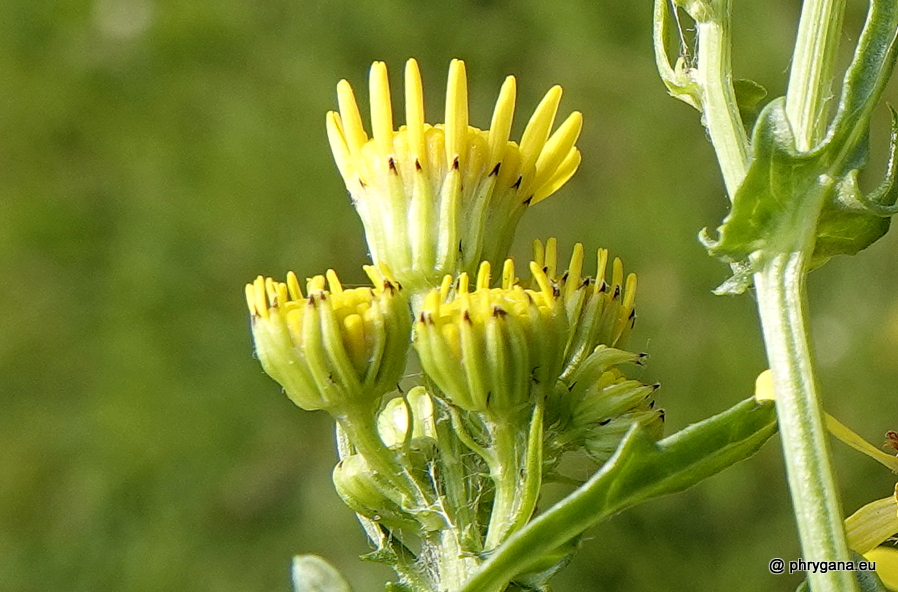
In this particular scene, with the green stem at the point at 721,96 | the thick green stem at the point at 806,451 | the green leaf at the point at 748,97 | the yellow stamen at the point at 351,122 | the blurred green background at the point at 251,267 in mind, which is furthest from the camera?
the blurred green background at the point at 251,267

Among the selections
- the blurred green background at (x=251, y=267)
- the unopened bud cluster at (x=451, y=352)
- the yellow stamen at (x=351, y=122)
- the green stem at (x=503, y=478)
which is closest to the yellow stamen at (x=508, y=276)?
the unopened bud cluster at (x=451, y=352)

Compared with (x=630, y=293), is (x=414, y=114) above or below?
above

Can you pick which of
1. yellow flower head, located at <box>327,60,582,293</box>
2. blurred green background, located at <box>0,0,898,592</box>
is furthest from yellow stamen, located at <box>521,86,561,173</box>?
blurred green background, located at <box>0,0,898,592</box>

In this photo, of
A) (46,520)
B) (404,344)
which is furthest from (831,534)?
(46,520)

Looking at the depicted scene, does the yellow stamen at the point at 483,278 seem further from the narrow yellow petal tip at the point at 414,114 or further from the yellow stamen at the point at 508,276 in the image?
the narrow yellow petal tip at the point at 414,114

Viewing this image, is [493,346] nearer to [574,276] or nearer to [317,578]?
[574,276]

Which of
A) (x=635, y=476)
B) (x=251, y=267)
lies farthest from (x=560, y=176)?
(x=251, y=267)

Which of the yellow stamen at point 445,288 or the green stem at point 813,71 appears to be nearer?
the green stem at point 813,71

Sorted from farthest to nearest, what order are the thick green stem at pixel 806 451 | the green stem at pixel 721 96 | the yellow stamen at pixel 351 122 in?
the yellow stamen at pixel 351 122
the green stem at pixel 721 96
the thick green stem at pixel 806 451
